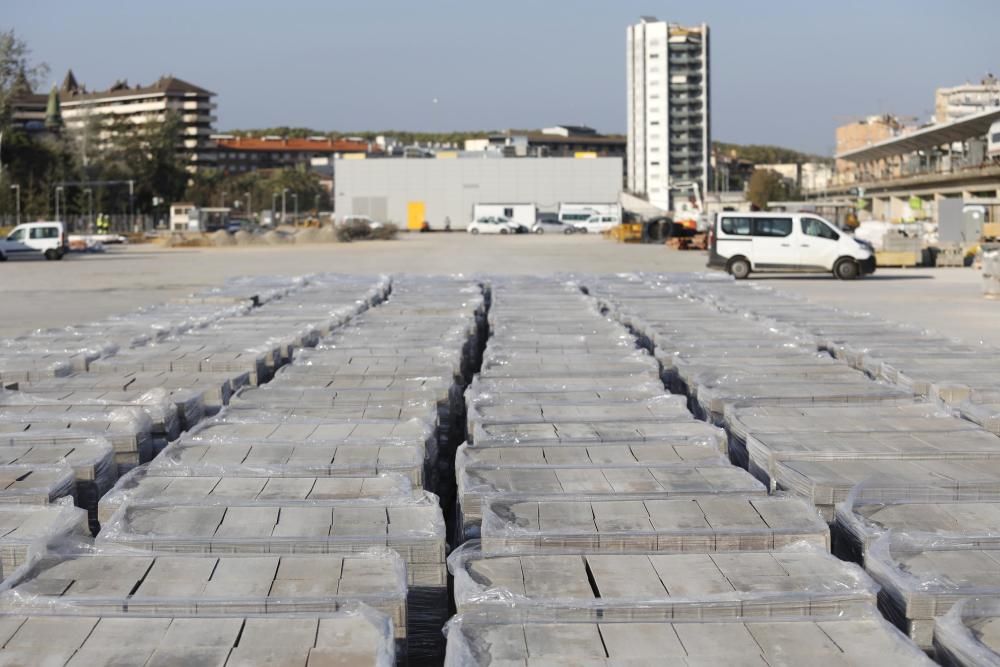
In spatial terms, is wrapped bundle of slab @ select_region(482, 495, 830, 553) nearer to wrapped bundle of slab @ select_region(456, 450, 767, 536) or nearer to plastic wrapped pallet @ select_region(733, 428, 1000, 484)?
wrapped bundle of slab @ select_region(456, 450, 767, 536)

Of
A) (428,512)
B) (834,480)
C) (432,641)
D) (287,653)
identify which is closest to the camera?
(287,653)

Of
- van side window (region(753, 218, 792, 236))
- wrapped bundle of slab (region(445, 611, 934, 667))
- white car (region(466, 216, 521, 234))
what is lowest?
wrapped bundle of slab (region(445, 611, 934, 667))

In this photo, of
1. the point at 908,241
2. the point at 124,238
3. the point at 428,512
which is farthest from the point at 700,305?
the point at 124,238

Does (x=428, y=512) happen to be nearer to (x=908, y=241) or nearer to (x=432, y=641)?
(x=432, y=641)

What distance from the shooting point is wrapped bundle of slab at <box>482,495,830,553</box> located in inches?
180

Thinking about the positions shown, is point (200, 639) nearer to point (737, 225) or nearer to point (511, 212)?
point (737, 225)

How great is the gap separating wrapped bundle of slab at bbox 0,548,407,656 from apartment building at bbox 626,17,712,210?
143 meters

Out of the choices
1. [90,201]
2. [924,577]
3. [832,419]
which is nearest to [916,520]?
[924,577]

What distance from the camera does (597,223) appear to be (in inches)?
3866

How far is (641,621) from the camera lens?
3838 mm

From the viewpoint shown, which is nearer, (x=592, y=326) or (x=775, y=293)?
(x=592, y=326)

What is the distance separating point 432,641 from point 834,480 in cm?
198

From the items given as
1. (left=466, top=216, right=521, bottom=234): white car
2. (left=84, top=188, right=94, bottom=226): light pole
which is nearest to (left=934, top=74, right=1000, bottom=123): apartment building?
(left=466, top=216, right=521, bottom=234): white car

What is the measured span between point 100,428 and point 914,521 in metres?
4.30
